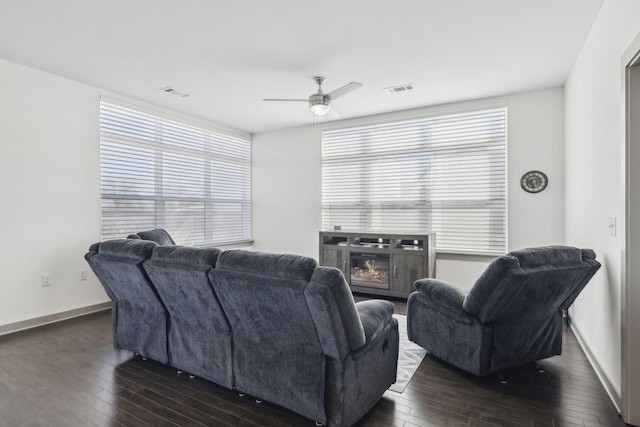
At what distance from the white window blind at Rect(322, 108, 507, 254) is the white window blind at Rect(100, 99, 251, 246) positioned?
171 cm

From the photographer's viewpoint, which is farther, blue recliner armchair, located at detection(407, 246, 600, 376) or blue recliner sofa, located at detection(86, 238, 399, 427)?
blue recliner armchair, located at detection(407, 246, 600, 376)

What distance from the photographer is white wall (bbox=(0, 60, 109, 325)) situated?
3670 mm

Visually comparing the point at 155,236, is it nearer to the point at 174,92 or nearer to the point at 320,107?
the point at 174,92

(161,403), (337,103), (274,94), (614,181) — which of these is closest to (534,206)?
(614,181)

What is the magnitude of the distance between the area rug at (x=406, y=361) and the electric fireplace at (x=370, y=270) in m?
1.56

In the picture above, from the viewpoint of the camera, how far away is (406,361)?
9.64 ft

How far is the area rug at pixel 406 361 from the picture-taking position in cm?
256

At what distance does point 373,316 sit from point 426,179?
3544mm

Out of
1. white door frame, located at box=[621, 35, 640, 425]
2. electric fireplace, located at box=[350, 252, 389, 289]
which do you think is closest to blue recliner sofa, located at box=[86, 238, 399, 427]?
white door frame, located at box=[621, 35, 640, 425]

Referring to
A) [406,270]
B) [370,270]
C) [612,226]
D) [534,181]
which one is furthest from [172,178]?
[612,226]

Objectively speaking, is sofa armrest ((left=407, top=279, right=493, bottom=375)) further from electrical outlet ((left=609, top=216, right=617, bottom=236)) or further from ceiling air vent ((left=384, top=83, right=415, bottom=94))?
ceiling air vent ((left=384, top=83, right=415, bottom=94))

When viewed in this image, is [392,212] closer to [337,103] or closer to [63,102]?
[337,103]

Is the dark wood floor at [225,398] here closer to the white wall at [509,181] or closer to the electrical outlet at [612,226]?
the electrical outlet at [612,226]

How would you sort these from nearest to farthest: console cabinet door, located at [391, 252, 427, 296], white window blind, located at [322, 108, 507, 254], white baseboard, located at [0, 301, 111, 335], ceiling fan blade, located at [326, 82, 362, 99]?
ceiling fan blade, located at [326, 82, 362, 99] < white baseboard, located at [0, 301, 111, 335] < console cabinet door, located at [391, 252, 427, 296] < white window blind, located at [322, 108, 507, 254]
